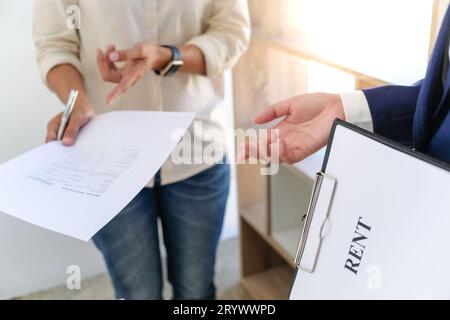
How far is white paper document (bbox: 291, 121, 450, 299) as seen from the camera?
1.31 ft

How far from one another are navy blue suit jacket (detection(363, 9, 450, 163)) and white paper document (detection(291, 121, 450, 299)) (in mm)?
47

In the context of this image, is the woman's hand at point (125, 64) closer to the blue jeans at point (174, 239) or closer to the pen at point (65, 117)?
the pen at point (65, 117)

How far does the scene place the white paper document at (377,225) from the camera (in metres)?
0.40

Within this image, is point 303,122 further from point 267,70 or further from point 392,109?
point 267,70

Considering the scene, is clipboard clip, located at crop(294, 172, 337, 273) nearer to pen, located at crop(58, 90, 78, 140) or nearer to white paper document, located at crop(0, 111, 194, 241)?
white paper document, located at crop(0, 111, 194, 241)

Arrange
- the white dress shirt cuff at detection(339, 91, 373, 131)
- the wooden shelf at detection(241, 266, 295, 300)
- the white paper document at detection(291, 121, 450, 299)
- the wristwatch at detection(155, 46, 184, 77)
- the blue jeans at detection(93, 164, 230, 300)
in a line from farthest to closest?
the wooden shelf at detection(241, 266, 295, 300)
the blue jeans at detection(93, 164, 230, 300)
the wristwatch at detection(155, 46, 184, 77)
the white dress shirt cuff at detection(339, 91, 373, 131)
the white paper document at detection(291, 121, 450, 299)

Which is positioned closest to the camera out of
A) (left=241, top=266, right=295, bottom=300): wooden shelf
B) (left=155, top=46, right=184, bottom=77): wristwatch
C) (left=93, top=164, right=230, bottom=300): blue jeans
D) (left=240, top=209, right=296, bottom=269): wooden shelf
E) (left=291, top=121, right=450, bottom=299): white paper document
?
(left=291, top=121, right=450, bottom=299): white paper document

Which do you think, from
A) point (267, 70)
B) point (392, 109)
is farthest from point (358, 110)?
point (267, 70)

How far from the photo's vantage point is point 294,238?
3.35 feet

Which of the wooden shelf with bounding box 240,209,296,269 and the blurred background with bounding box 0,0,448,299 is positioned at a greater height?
the blurred background with bounding box 0,0,448,299

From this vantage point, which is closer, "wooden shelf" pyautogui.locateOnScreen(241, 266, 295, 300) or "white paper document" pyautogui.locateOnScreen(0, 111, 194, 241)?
"white paper document" pyautogui.locateOnScreen(0, 111, 194, 241)

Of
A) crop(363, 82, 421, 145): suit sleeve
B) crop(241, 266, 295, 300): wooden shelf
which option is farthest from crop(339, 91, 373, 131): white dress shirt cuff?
crop(241, 266, 295, 300): wooden shelf

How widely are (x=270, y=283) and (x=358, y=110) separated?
817 millimetres

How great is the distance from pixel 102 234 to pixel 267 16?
1.38 feet
